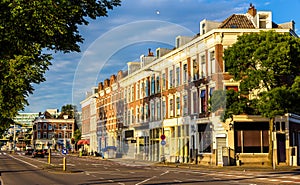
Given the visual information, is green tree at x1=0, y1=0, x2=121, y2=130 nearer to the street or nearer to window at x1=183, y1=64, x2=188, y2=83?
the street

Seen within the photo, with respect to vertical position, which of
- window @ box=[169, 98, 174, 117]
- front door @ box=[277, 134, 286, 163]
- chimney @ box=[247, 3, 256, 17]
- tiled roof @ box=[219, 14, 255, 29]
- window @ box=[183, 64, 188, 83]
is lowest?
front door @ box=[277, 134, 286, 163]

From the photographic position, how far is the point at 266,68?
37.4 m

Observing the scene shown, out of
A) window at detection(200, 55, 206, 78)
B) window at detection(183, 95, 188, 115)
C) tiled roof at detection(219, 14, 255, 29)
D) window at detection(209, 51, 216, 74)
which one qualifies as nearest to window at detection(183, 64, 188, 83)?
window at detection(183, 95, 188, 115)

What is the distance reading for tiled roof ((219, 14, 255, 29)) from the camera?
47.2 metres

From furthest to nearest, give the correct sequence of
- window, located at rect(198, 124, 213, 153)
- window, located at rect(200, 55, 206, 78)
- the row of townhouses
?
window, located at rect(200, 55, 206, 78), window, located at rect(198, 124, 213, 153), the row of townhouses

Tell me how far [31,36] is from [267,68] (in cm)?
2778

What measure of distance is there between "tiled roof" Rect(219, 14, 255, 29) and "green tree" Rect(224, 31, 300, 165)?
7.96m

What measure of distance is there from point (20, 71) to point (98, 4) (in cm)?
350

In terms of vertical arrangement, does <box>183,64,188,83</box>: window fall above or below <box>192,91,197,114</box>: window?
above

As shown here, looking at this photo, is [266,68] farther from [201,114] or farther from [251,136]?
[201,114]

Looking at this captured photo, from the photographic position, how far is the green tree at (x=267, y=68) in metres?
35.8

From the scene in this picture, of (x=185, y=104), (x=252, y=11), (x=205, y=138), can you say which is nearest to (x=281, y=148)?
(x=205, y=138)

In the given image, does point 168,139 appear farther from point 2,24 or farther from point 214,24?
point 2,24

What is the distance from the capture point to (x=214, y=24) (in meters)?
49.1
